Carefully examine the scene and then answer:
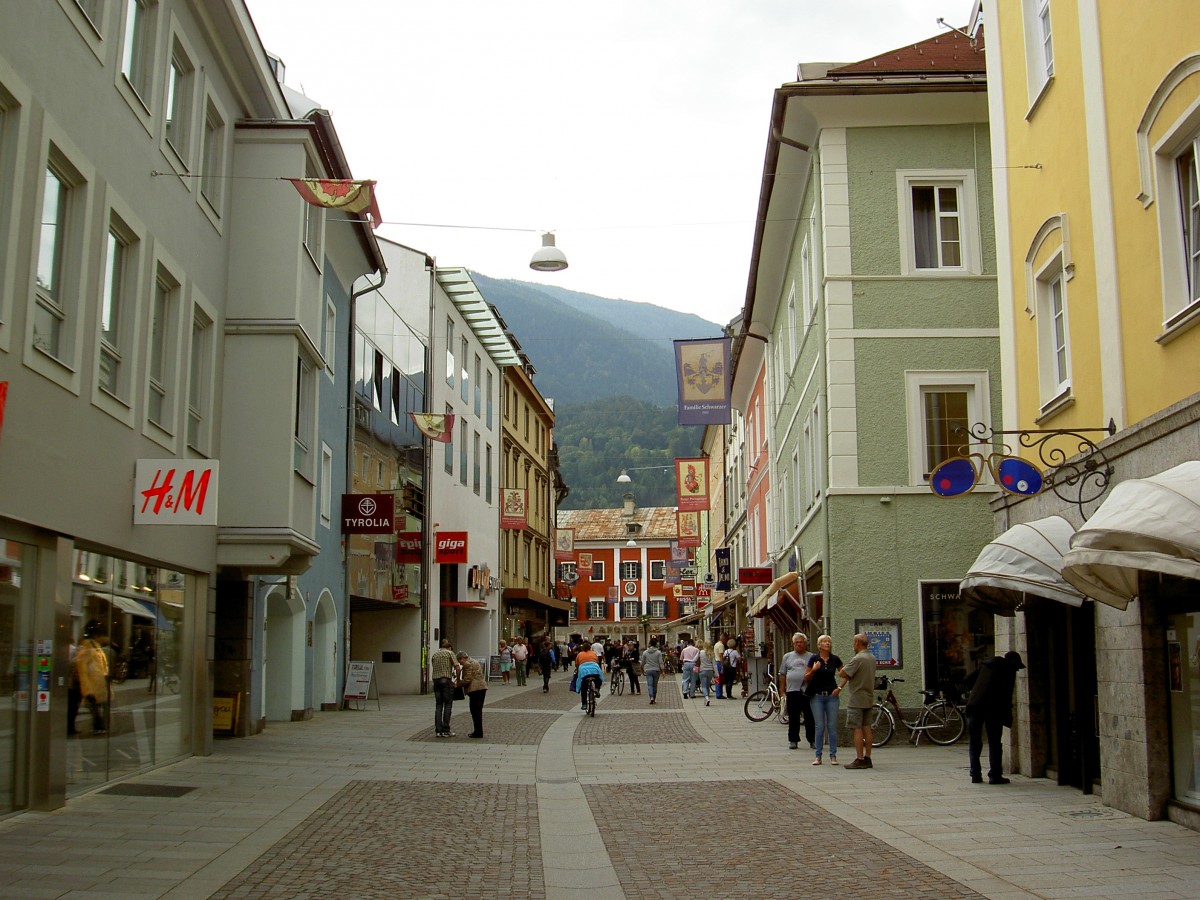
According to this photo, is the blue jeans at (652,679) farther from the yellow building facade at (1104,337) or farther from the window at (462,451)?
the yellow building facade at (1104,337)

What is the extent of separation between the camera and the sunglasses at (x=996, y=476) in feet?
41.5

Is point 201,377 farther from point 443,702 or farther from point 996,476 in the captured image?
point 996,476

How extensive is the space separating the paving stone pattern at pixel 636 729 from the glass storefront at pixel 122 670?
762cm

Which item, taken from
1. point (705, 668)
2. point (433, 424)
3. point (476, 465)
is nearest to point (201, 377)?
point (433, 424)

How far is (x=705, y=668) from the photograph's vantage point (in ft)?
112

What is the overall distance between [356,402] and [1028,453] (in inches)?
720

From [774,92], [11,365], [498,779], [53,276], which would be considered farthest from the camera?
[774,92]

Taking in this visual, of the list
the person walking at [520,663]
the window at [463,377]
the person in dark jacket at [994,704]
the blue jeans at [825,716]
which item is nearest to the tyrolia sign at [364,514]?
the blue jeans at [825,716]

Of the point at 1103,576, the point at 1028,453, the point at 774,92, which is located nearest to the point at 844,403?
the point at 774,92

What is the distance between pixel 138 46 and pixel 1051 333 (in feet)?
35.2

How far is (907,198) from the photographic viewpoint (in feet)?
71.2

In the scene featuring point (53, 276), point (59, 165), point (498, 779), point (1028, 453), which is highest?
point (59, 165)

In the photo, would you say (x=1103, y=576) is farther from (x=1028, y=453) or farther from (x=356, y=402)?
(x=356, y=402)

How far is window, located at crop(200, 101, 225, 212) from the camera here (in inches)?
682
